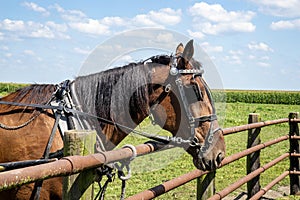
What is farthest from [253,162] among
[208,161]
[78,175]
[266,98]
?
[266,98]

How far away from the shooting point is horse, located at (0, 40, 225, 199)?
2.77m

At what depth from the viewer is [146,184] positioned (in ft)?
20.8

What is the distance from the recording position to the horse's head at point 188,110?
2.90m

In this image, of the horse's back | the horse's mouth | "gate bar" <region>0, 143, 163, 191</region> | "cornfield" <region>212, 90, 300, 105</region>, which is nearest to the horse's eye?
the horse's mouth

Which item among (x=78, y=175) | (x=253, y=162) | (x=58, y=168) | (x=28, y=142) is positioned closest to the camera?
(x=58, y=168)

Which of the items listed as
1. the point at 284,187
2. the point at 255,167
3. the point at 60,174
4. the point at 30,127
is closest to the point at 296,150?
the point at 284,187

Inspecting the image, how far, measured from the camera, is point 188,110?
289 centimetres

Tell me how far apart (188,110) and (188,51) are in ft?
1.57

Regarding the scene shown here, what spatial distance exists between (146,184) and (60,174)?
4.79 metres

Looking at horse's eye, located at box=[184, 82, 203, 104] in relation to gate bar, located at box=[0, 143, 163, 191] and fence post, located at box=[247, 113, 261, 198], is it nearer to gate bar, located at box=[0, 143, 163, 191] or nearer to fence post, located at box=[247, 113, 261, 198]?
gate bar, located at box=[0, 143, 163, 191]

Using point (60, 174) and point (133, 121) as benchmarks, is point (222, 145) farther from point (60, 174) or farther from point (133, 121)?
point (60, 174)

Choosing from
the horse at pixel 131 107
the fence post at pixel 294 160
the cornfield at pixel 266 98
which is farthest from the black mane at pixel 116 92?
the cornfield at pixel 266 98

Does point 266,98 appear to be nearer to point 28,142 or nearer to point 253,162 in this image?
point 253,162

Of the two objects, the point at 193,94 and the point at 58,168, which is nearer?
the point at 58,168
